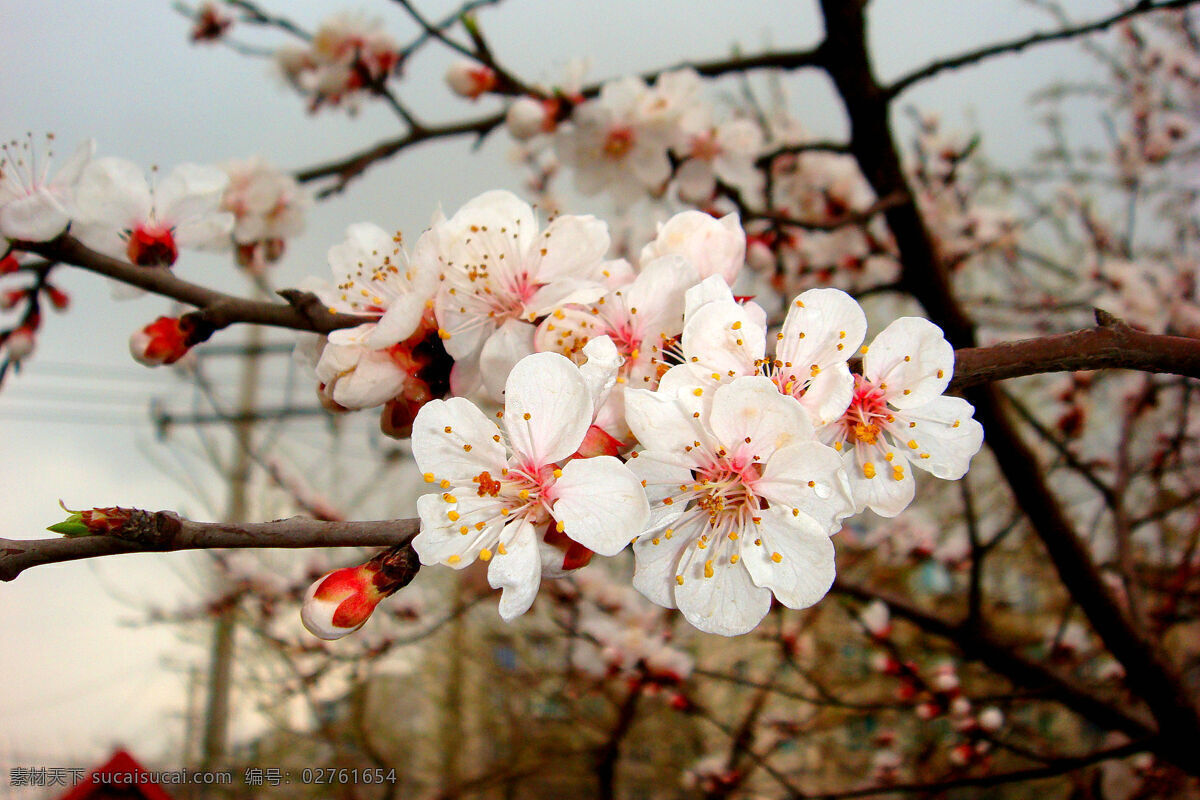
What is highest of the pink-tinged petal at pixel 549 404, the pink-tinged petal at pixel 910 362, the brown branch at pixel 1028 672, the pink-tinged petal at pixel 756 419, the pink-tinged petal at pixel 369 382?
the pink-tinged petal at pixel 369 382

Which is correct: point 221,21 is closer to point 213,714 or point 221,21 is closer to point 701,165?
point 701,165

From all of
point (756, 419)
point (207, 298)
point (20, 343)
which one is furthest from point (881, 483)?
point (20, 343)

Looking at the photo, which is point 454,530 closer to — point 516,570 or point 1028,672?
point 516,570

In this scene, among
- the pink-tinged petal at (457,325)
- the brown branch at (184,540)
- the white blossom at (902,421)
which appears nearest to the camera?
the brown branch at (184,540)

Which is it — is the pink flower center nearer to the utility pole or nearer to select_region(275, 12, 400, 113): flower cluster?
select_region(275, 12, 400, 113): flower cluster

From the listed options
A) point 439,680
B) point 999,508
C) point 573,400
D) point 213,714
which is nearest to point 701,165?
point 573,400

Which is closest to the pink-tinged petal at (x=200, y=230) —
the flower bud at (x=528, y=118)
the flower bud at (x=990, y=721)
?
the flower bud at (x=528, y=118)

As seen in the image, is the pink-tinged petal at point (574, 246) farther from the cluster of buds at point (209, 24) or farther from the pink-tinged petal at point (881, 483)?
the cluster of buds at point (209, 24)
